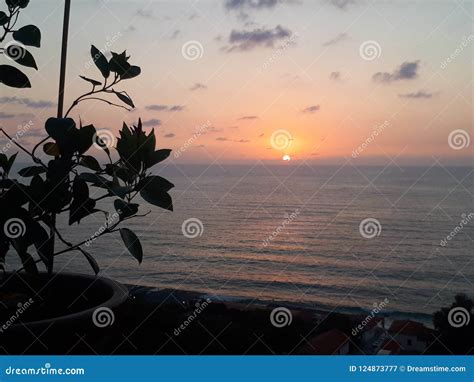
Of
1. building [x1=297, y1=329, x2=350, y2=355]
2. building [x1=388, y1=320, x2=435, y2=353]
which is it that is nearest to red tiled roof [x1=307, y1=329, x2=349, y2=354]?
building [x1=297, y1=329, x2=350, y2=355]

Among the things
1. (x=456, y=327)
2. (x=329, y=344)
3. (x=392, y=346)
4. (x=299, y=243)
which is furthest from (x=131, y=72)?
(x=299, y=243)

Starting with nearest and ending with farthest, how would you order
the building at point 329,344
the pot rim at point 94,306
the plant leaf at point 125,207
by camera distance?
the pot rim at point 94,306 → the plant leaf at point 125,207 → the building at point 329,344

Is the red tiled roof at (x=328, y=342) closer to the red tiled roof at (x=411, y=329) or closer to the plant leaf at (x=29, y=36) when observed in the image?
the red tiled roof at (x=411, y=329)

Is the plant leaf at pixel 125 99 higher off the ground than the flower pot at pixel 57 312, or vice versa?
the plant leaf at pixel 125 99

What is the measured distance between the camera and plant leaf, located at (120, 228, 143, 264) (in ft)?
2.52

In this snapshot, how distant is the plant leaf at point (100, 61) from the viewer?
0.81m

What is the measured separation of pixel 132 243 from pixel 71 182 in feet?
0.50

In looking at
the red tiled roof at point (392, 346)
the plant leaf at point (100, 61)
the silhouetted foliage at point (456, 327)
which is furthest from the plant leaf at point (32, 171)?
the silhouetted foliage at point (456, 327)

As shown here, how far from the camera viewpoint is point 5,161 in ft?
2.77

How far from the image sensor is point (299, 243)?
6559 mm

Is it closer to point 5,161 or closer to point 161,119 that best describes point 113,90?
point 5,161

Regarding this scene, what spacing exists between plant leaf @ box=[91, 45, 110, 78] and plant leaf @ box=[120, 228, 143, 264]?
298 millimetres

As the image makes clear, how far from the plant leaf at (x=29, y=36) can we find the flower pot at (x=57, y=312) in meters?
0.42
